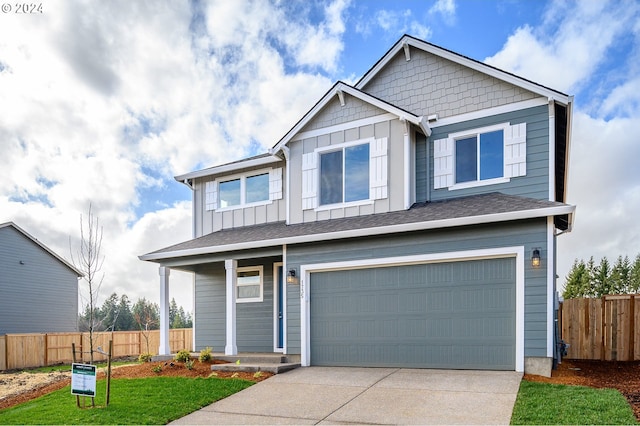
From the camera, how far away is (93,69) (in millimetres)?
12328

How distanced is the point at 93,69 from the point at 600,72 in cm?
1451

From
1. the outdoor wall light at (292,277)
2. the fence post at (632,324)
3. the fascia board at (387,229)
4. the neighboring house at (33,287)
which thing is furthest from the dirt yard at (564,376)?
the neighboring house at (33,287)

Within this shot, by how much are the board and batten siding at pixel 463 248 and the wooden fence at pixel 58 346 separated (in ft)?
25.6

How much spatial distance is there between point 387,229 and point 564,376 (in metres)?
4.04

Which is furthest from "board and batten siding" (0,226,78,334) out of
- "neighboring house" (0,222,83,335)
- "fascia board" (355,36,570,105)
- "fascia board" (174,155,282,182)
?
"fascia board" (355,36,570,105)

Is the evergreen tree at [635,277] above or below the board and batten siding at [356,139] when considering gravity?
below

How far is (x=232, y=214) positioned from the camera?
1376cm

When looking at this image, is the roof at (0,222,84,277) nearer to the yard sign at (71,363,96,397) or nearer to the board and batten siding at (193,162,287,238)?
the board and batten siding at (193,162,287,238)

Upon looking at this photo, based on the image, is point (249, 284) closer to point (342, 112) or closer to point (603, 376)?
point (342, 112)

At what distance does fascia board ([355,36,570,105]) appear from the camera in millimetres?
9812

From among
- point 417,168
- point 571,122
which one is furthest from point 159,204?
point 571,122

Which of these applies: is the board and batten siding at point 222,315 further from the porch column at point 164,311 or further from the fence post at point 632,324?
the fence post at point 632,324

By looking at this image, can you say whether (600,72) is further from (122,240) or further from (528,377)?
(122,240)

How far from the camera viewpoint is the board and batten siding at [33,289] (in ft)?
66.9
